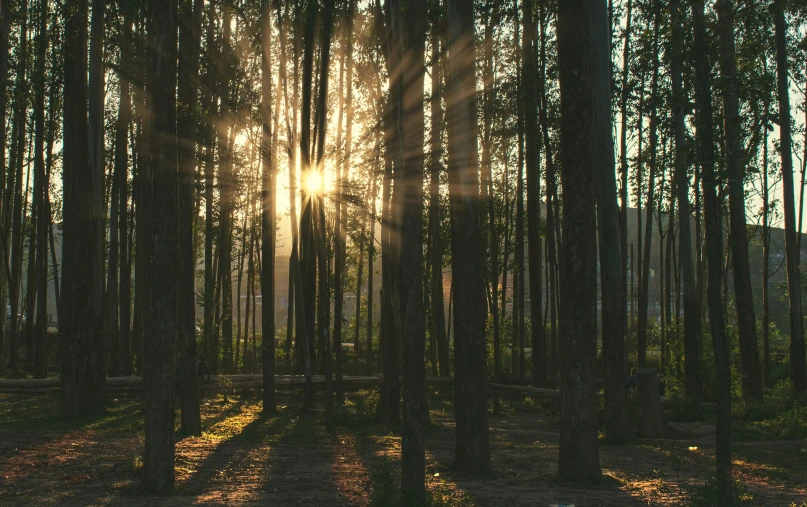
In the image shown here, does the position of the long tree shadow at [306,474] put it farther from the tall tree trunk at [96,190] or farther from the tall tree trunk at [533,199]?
the tall tree trunk at [533,199]

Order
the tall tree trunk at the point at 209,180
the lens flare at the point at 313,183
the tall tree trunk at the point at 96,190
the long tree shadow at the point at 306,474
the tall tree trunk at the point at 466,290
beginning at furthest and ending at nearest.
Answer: the tall tree trunk at the point at 209,180 → the lens flare at the point at 313,183 → the tall tree trunk at the point at 96,190 → the tall tree trunk at the point at 466,290 → the long tree shadow at the point at 306,474

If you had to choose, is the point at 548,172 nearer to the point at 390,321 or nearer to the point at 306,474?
the point at 390,321

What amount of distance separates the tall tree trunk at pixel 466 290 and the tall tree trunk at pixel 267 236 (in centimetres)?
817

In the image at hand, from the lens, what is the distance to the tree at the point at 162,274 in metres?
7.86

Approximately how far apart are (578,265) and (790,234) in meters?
17.5

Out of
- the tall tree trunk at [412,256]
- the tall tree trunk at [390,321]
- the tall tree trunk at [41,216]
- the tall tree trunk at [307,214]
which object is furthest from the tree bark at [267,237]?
the tall tree trunk at [412,256]

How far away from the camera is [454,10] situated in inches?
381

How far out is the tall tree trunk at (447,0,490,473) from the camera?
937 centimetres

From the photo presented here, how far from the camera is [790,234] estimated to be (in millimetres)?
23297

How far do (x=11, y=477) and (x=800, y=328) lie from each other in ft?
70.3

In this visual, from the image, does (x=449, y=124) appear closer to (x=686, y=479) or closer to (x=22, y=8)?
(x=686, y=479)

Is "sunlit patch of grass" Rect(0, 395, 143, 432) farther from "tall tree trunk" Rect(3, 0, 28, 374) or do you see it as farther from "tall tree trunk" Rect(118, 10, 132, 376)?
"tall tree trunk" Rect(3, 0, 28, 374)

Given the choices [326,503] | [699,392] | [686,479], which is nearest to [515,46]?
[699,392]

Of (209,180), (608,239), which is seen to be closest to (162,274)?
(608,239)
